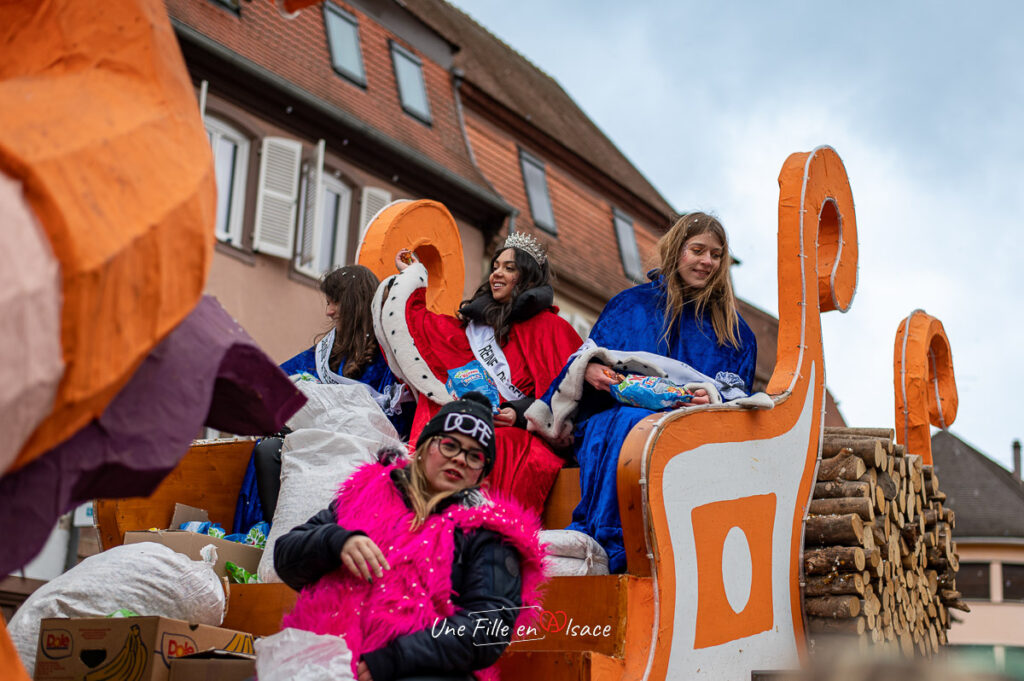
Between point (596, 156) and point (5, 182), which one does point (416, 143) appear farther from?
point (5, 182)

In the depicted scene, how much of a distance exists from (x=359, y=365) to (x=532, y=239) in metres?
0.99

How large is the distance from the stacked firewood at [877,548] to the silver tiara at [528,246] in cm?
154

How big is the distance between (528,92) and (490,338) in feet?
60.1

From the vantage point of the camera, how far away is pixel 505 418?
527cm

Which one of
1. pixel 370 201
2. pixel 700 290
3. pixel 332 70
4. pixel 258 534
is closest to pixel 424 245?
pixel 700 290

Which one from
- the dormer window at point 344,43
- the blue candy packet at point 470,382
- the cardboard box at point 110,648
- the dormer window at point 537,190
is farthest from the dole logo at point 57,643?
the dormer window at point 537,190

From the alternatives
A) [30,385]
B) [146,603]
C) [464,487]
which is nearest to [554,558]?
[464,487]

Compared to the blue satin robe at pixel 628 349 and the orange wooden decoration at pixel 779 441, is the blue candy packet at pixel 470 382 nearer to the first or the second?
the blue satin robe at pixel 628 349

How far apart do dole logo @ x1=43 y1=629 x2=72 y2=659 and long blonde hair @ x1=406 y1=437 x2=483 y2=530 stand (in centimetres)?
117

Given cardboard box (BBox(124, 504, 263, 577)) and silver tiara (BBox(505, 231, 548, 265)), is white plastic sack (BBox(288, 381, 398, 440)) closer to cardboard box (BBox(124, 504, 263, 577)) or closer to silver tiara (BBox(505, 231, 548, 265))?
cardboard box (BBox(124, 504, 263, 577))

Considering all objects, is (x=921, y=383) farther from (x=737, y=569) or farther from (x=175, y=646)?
(x=175, y=646)

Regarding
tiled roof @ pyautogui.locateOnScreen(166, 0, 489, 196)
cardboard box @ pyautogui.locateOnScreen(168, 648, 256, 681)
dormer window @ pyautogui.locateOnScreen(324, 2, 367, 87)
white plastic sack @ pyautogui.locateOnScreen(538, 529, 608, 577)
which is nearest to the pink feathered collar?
cardboard box @ pyautogui.locateOnScreen(168, 648, 256, 681)

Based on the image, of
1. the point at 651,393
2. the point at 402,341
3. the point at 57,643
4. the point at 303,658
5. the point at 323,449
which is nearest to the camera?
the point at 303,658

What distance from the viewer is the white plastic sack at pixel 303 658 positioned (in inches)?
117
